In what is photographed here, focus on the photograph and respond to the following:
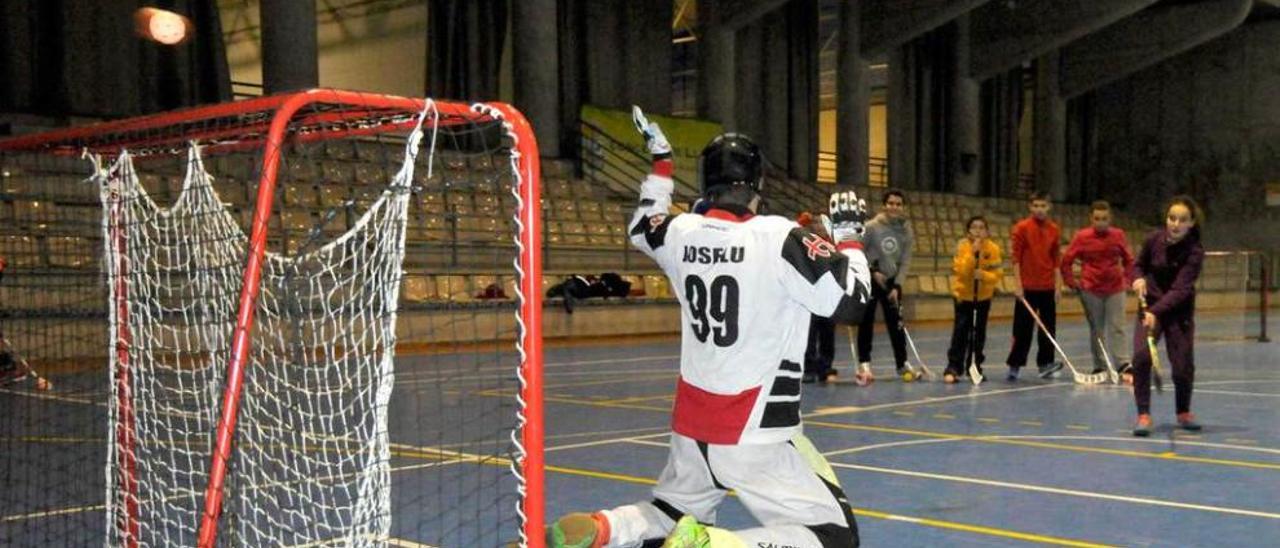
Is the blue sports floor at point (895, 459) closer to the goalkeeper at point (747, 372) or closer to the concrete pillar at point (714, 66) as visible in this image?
the goalkeeper at point (747, 372)

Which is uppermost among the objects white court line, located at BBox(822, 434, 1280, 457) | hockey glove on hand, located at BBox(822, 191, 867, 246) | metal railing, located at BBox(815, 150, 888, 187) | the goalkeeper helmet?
metal railing, located at BBox(815, 150, 888, 187)

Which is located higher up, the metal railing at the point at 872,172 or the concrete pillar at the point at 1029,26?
the concrete pillar at the point at 1029,26

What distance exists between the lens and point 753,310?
4145 mm

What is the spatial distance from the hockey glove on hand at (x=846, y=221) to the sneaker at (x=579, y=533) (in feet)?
3.94

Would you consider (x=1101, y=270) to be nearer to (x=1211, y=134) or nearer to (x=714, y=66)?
(x=714, y=66)

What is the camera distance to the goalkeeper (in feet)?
13.4

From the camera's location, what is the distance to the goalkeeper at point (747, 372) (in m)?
4.08

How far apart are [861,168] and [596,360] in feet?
55.6

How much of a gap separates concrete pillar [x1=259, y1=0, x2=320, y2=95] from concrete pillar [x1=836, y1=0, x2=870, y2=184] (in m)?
14.8

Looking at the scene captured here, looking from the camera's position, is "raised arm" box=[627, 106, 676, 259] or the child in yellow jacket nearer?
"raised arm" box=[627, 106, 676, 259]

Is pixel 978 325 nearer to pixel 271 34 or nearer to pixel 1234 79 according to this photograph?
pixel 271 34

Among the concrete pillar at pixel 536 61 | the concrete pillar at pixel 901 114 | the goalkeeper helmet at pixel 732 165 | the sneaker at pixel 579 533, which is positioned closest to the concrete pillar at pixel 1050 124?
the concrete pillar at pixel 901 114

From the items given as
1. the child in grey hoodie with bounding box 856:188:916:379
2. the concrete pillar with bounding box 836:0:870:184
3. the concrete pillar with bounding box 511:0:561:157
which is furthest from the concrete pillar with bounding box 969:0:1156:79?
the child in grey hoodie with bounding box 856:188:916:379

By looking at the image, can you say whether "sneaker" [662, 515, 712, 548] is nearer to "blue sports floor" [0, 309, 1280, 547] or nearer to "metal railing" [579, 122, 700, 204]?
"blue sports floor" [0, 309, 1280, 547]
